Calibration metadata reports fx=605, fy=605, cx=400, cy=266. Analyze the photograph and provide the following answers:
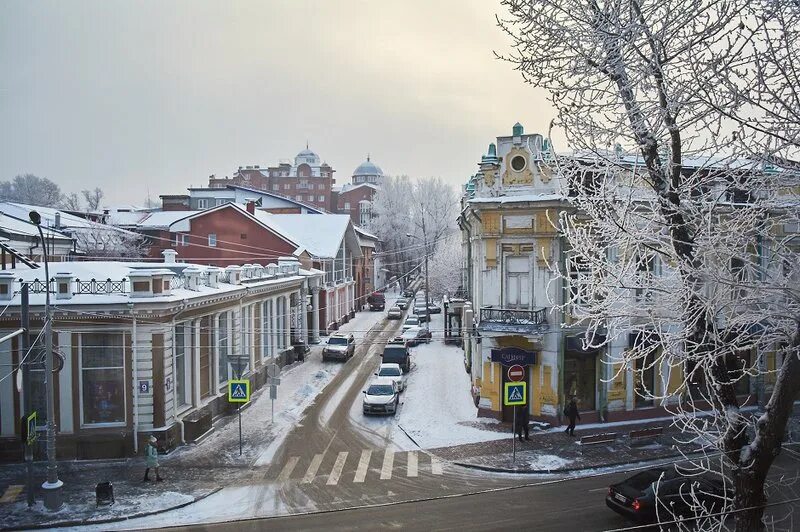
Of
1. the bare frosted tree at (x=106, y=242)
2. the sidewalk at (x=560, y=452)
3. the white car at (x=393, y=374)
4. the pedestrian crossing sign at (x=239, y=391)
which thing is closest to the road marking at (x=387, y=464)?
the sidewalk at (x=560, y=452)

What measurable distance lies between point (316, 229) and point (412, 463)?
113 ft

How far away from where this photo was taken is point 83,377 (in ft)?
63.1

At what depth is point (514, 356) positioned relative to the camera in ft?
72.9

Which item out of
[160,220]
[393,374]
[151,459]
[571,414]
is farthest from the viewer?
[160,220]

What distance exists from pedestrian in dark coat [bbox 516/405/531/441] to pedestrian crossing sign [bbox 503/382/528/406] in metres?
2.25

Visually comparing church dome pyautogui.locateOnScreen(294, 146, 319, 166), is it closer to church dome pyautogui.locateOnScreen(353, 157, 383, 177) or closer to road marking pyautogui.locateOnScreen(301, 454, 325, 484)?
church dome pyautogui.locateOnScreen(353, 157, 383, 177)

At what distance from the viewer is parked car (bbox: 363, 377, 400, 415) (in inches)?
951

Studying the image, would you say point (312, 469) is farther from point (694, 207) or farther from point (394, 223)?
point (394, 223)

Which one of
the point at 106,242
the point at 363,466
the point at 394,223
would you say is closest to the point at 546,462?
the point at 363,466

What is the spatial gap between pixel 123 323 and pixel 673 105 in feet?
60.4

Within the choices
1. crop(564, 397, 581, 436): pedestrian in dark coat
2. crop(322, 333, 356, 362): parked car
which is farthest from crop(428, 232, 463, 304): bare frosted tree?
crop(564, 397, 581, 436): pedestrian in dark coat

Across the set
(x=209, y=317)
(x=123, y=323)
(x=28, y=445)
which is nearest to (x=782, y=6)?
(x=28, y=445)

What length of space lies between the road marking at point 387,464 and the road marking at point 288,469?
109 inches

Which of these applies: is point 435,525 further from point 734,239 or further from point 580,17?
point 580,17
